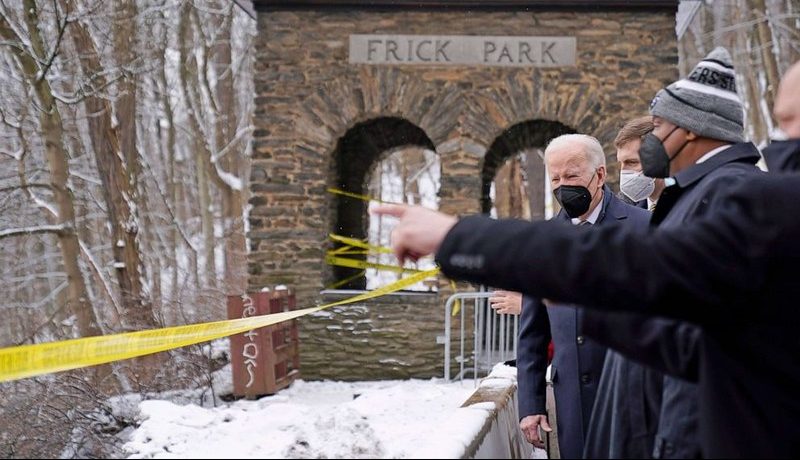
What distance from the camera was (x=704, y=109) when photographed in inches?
91.8

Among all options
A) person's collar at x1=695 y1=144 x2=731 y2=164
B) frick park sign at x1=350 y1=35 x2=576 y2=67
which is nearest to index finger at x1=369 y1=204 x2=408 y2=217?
person's collar at x1=695 y1=144 x2=731 y2=164

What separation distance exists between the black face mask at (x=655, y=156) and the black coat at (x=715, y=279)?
57 cm

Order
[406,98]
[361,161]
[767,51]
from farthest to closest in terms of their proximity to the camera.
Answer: [767,51], [361,161], [406,98]

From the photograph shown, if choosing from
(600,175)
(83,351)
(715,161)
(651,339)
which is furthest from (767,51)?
(651,339)

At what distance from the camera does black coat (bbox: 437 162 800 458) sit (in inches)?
63.7

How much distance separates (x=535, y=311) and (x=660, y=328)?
5.54 ft

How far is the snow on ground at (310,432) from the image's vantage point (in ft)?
7.93

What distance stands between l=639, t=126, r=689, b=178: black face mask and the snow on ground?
854mm

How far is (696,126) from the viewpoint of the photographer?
2.32 m

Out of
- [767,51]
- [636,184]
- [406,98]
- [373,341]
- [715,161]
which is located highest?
[767,51]

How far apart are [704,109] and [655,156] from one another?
17cm

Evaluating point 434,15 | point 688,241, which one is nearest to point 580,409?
point 688,241

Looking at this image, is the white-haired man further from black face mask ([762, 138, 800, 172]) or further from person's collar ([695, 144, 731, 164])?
black face mask ([762, 138, 800, 172])

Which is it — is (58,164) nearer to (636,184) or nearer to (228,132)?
(228,132)
